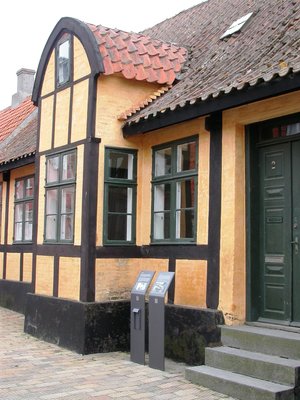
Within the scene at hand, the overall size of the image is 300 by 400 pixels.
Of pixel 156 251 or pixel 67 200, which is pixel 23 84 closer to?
pixel 67 200

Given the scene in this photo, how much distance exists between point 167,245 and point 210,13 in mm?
5829

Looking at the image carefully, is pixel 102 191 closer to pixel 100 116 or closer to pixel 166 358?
pixel 100 116

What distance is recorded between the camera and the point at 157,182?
8.98 m

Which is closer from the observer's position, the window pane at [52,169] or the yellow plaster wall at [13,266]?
the window pane at [52,169]

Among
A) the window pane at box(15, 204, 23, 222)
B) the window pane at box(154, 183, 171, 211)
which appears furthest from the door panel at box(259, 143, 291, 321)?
the window pane at box(15, 204, 23, 222)

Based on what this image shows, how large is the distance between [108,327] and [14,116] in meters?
9.96

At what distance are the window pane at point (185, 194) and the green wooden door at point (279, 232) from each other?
45.3 inches

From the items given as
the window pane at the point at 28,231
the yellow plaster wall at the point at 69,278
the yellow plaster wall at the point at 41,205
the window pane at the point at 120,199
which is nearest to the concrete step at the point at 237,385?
the yellow plaster wall at the point at 69,278

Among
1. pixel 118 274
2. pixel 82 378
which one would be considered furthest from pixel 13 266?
pixel 82 378

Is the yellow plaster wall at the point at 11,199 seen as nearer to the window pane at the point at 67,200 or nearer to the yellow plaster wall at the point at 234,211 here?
the window pane at the point at 67,200

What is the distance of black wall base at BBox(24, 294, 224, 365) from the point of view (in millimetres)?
7527

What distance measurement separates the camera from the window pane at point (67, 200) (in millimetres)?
9320

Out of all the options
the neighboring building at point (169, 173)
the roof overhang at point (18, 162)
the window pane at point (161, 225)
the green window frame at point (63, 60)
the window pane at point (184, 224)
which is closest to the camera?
the neighboring building at point (169, 173)

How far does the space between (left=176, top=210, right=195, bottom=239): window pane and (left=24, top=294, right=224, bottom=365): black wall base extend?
41.8 inches
